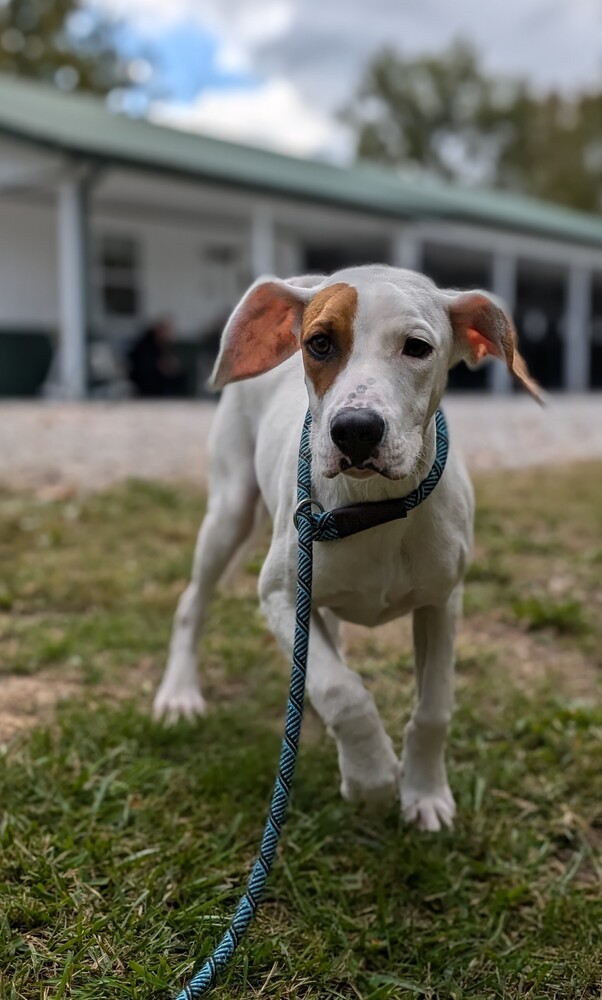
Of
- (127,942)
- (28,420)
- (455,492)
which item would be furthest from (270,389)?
(28,420)

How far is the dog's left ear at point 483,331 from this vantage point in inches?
93.4

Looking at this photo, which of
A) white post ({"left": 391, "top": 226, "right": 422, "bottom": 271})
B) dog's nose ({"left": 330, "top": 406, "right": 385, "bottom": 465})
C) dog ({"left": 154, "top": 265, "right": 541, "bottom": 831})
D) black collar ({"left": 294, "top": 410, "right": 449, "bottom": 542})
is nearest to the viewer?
dog's nose ({"left": 330, "top": 406, "right": 385, "bottom": 465})

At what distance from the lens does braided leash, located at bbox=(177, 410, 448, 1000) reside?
78.9 inches

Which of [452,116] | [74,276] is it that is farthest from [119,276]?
[452,116]

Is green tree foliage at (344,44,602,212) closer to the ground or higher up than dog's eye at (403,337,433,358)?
higher up

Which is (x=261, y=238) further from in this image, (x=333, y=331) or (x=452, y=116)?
(x=452, y=116)

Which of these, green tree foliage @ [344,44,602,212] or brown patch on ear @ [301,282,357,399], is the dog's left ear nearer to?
brown patch on ear @ [301,282,357,399]

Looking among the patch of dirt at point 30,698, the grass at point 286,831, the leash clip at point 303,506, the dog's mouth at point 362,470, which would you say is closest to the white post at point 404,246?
the grass at point 286,831

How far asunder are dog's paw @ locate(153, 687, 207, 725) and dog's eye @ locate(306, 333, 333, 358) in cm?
165

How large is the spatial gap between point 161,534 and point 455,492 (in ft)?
12.0

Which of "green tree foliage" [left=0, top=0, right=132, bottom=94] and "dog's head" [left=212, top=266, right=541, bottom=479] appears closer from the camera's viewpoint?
"dog's head" [left=212, top=266, right=541, bottom=479]

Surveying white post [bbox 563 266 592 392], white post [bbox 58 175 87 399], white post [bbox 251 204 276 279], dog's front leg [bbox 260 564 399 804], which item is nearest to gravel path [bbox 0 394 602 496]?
white post [bbox 58 175 87 399]

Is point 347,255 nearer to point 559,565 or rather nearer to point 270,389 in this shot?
point 559,565

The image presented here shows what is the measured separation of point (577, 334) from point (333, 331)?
77.5ft
